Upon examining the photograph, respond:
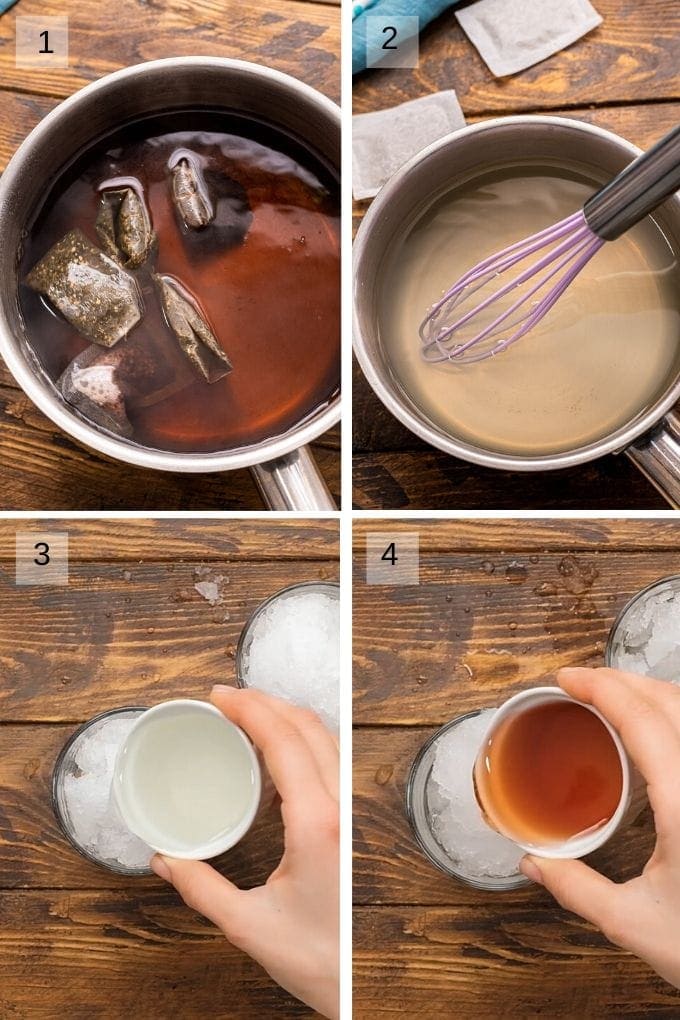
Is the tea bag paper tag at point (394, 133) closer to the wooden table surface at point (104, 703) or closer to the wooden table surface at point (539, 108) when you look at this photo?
the wooden table surface at point (539, 108)

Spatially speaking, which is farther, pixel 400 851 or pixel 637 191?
pixel 400 851

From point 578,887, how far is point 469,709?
0.38ft

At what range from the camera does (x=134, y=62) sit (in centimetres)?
46

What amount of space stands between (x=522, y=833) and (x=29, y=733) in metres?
0.30

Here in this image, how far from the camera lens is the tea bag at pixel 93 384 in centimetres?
42

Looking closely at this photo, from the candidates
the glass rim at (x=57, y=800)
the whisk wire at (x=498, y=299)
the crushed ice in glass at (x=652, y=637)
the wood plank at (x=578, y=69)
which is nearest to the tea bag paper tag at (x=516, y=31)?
the wood plank at (x=578, y=69)

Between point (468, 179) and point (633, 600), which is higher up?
point (468, 179)

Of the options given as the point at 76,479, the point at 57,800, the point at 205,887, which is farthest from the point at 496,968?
the point at 76,479

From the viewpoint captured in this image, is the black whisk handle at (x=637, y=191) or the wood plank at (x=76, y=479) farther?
the wood plank at (x=76, y=479)

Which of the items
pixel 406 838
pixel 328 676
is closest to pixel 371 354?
pixel 328 676

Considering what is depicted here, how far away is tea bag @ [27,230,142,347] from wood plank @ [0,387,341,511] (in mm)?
78

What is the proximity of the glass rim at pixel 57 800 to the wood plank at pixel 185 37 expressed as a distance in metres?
0.38

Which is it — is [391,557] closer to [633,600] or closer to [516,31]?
[633,600]

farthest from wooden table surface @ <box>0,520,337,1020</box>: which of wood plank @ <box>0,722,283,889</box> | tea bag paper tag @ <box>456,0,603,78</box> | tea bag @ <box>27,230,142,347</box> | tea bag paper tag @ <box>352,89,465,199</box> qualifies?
tea bag paper tag @ <box>456,0,603,78</box>
